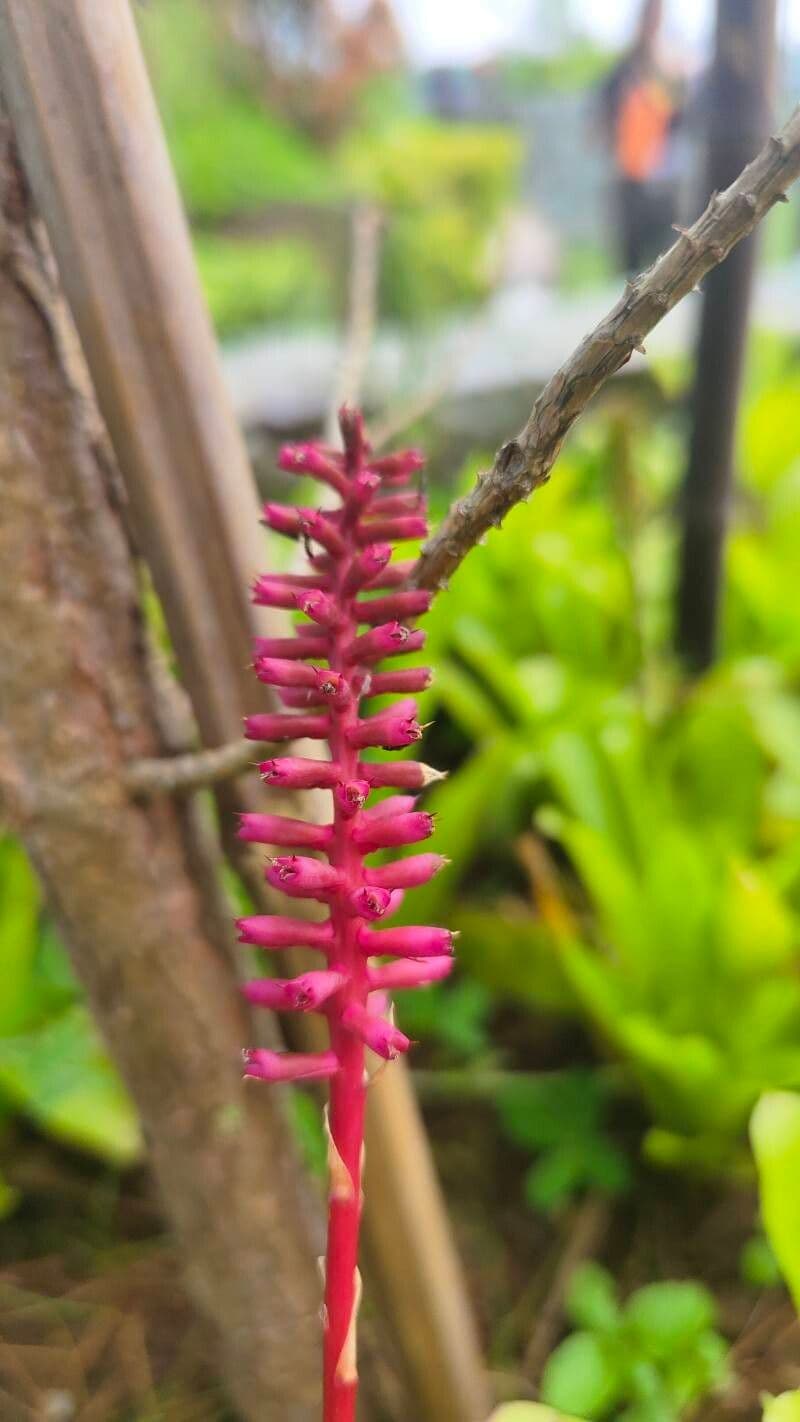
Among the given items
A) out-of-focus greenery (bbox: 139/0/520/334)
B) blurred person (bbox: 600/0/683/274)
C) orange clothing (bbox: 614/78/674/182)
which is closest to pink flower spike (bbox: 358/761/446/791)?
blurred person (bbox: 600/0/683/274)

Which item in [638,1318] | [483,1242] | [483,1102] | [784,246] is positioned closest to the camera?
[638,1318]

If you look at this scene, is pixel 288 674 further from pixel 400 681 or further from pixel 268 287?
pixel 268 287

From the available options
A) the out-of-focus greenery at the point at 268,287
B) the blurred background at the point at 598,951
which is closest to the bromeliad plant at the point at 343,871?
the blurred background at the point at 598,951

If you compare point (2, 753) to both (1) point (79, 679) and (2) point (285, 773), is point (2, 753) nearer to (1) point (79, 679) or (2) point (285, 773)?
(1) point (79, 679)

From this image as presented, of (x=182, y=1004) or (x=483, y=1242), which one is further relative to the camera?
(x=483, y=1242)

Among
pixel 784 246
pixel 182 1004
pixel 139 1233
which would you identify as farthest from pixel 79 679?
pixel 784 246

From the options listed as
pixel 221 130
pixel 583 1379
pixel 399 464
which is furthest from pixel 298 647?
pixel 221 130
